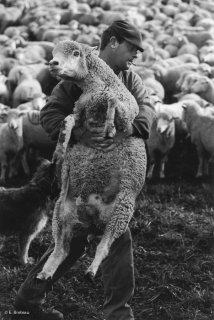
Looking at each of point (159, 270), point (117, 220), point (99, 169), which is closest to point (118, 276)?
point (117, 220)

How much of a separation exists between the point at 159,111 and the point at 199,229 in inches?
112

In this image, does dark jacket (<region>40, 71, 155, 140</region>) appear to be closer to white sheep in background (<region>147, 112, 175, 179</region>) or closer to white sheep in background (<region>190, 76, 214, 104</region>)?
white sheep in background (<region>147, 112, 175, 179</region>)

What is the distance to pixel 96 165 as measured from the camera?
154 inches

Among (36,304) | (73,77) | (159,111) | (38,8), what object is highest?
(73,77)

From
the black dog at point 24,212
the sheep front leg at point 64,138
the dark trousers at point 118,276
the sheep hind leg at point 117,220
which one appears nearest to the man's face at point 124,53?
the sheep front leg at point 64,138

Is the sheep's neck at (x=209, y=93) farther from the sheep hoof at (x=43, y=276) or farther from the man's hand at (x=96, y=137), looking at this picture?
the sheep hoof at (x=43, y=276)

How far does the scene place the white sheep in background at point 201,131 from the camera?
9133 mm

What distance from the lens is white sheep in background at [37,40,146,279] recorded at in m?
3.71

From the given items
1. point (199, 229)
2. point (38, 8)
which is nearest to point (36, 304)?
point (199, 229)

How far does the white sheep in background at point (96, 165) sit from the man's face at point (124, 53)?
26 cm

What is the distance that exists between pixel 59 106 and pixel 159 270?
2259 millimetres

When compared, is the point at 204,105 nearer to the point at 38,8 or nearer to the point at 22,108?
the point at 22,108

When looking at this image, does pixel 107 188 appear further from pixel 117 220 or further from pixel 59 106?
pixel 59 106

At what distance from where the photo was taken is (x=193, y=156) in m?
9.77
